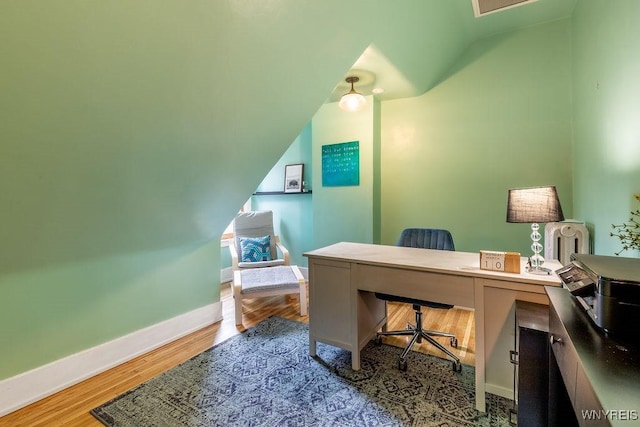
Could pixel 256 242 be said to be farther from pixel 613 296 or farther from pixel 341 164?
pixel 613 296

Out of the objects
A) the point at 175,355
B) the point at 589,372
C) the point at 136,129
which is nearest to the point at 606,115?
the point at 589,372

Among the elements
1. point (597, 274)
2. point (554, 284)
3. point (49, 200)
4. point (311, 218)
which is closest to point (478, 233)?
point (554, 284)

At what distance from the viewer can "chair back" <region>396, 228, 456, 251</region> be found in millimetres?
2375

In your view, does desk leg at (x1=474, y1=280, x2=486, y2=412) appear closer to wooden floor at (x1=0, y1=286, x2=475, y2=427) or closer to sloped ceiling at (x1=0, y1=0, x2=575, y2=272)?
wooden floor at (x1=0, y1=286, x2=475, y2=427)

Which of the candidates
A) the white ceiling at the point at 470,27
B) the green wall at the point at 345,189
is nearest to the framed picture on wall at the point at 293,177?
the green wall at the point at 345,189

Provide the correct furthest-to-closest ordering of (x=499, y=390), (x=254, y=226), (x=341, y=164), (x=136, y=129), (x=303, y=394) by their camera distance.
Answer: (x=254, y=226), (x=341, y=164), (x=303, y=394), (x=499, y=390), (x=136, y=129)

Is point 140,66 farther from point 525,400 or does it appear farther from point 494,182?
point 494,182

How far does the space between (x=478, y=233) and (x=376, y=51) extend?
210 centimetres

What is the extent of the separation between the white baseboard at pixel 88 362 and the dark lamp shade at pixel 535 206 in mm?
2658

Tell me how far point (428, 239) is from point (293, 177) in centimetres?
227

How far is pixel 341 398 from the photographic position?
174cm

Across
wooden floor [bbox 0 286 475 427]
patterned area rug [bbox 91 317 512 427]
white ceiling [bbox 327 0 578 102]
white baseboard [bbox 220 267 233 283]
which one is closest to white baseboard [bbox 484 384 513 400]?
patterned area rug [bbox 91 317 512 427]

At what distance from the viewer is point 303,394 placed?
5.85 feet

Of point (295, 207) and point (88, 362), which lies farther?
point (295, 207)
